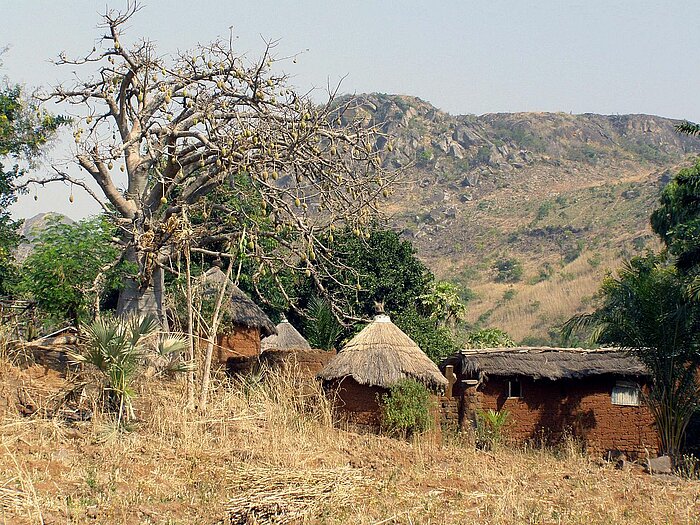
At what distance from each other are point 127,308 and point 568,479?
7256 mm

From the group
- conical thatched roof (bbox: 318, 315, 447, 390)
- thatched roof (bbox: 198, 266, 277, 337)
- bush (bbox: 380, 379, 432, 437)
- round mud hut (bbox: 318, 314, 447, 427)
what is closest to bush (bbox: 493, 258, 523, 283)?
thatched roof (bbox: 198, 266, 277, 337)

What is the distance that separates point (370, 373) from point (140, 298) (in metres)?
3.77

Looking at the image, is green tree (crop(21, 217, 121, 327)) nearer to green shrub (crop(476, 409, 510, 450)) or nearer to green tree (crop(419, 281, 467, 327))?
green shrub (crop(476, 409, 510, 450))

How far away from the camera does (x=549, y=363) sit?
16.3 meters

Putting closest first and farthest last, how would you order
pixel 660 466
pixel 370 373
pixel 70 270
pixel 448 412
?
pixel 660 466
pixel 70 270
pixel 370 373
pixel 448 412

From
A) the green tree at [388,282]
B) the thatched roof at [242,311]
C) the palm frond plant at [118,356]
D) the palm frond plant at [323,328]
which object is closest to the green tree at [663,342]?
the green tree at [388,282]

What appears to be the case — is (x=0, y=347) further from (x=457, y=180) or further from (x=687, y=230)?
(x=457, y=180)

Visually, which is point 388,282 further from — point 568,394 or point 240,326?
point 568,394

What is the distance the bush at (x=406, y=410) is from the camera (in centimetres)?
1322

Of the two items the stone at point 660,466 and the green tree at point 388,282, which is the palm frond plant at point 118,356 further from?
the green tree at point 388,282

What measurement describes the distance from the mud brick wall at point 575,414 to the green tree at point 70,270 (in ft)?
22.8

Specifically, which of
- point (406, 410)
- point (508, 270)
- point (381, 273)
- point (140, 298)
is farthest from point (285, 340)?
point (508, 270)

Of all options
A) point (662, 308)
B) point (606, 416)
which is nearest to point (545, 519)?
point (662, 308)

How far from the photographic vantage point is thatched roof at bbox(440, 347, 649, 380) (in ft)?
52.4
